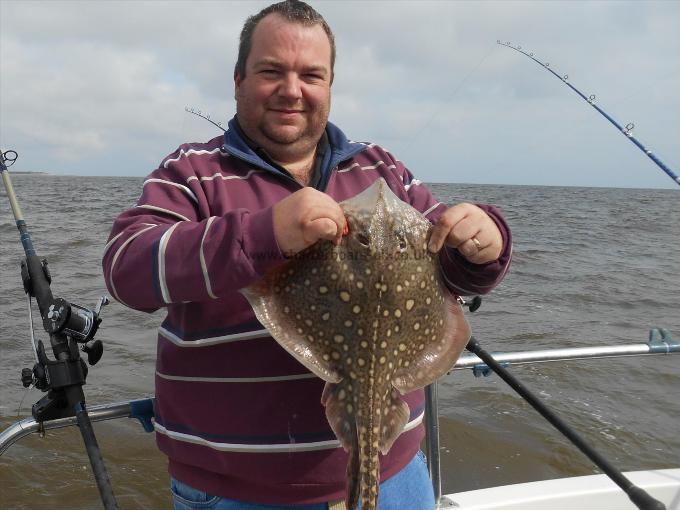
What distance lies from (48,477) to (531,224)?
92.8 feet

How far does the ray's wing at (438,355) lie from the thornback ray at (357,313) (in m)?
0.03

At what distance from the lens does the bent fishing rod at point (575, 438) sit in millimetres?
2270

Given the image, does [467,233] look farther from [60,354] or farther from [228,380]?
[60,354]

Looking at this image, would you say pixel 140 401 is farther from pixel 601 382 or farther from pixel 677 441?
pixel 601 382

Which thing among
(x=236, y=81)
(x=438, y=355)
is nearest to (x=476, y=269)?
(x=438, y=355)

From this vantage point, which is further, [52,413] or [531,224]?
[531,224]

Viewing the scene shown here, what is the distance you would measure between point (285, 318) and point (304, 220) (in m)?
0.43

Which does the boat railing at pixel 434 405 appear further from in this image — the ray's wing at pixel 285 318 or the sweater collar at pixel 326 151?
the sweater collar at pixel 326 151

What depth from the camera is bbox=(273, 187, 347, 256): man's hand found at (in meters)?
1.84

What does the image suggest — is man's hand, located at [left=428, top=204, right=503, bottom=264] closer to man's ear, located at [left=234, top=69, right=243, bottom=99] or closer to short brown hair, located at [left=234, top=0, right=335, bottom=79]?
short brown hair, located at [left=234, top=0, right=335, bottom=79]

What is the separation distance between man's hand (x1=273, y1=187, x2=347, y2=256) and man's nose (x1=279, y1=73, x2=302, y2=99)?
0.89 metres

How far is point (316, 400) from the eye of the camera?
2.32 metres

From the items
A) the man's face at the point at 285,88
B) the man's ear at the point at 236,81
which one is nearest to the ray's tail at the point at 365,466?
the man's face at the point at 285,88

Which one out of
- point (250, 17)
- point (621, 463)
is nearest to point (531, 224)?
point (621, 463)
